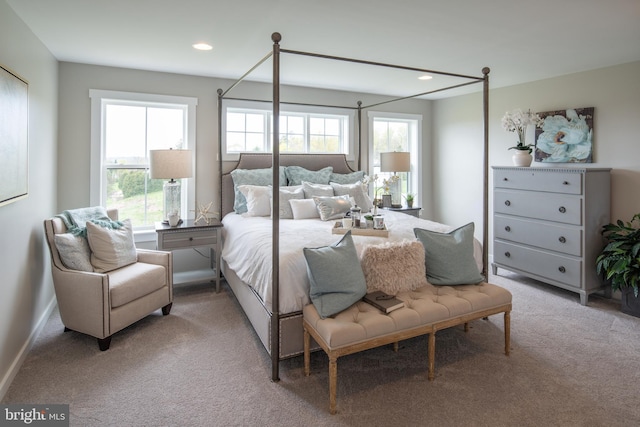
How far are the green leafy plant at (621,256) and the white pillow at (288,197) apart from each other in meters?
3.08

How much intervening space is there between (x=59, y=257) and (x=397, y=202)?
4.05 metres

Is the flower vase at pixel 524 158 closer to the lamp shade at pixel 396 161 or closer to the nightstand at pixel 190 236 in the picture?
the lamp shade at pixel 396 161

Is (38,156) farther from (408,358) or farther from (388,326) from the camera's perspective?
(408,358)

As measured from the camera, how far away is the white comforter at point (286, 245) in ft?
8.34

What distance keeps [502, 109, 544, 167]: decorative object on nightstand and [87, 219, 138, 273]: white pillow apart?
4.15 meters

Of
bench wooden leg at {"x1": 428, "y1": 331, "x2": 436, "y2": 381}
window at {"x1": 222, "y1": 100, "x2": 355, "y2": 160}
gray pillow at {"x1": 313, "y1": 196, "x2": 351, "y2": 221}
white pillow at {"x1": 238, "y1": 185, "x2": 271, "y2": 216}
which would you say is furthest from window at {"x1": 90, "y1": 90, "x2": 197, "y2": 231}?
bench wooden leg at {"x1": 428, "y1": 331, "x2": 436, "y2": 381}

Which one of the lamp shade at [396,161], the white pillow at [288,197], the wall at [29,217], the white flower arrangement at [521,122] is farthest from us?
the lamp shade at [396,161]

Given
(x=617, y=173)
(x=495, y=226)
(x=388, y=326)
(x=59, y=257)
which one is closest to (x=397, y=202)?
(x=495, y=226)

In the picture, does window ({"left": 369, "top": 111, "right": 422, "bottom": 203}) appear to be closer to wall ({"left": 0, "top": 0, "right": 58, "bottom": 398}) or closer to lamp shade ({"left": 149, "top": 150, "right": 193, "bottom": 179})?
lamp shade ({"left": 149, "top": 150, "right": 193, "bottom": 179})

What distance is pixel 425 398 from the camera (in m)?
2.27

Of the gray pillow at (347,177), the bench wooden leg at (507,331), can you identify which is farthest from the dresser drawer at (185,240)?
the bench wooden leg at (507,331)

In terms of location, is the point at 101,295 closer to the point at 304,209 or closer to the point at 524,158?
the point at 304,209

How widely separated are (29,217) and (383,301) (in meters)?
2.76

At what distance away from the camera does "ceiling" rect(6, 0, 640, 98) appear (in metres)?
2.55
